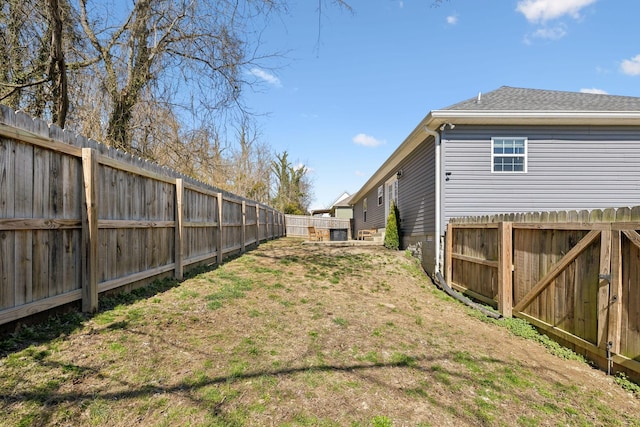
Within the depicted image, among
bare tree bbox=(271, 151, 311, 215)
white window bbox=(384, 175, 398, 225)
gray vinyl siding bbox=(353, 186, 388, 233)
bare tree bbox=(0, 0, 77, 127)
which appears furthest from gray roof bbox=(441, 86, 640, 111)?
bare tree bbox=(271, 151, 311, 215)

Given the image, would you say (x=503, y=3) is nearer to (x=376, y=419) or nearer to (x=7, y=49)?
(x=376, y=419)

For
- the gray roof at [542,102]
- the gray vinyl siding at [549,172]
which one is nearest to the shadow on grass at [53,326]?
the gray vinyl siding at [549,172]

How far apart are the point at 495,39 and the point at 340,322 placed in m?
8.68

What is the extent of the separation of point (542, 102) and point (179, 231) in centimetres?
938

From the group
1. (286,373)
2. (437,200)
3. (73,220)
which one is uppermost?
(437,200)

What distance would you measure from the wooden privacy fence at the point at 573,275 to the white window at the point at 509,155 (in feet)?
8.96

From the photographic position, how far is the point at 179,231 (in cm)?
554

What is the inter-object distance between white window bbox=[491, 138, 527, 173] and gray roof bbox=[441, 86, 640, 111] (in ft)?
2.65

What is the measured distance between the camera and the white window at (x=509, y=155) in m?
8.22

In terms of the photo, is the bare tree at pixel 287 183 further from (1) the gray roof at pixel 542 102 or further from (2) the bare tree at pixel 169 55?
(2) the bare tree at pixel 169 55

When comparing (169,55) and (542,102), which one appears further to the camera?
(542,102)

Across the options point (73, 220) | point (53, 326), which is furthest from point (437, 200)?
point (53, 326)

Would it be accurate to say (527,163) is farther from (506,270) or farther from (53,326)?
(53,326)

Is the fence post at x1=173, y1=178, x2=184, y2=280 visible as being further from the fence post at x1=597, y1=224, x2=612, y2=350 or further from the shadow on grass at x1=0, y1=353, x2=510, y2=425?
the fence post at x1=597, y1=224, x2=612, y2=350
